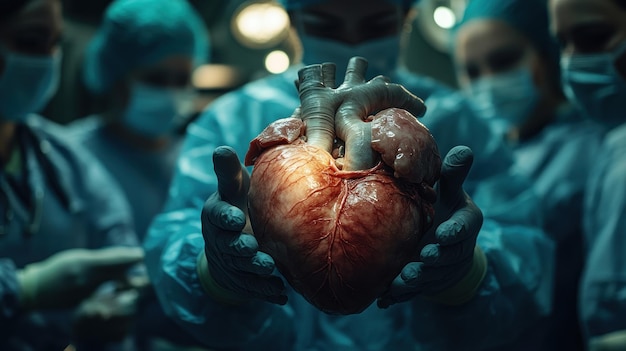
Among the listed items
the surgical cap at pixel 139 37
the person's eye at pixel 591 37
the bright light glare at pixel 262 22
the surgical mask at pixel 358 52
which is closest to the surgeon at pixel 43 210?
the surgical cap at pixel 139 37

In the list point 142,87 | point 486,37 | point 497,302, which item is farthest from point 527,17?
point 142,87

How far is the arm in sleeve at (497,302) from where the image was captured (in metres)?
1.42

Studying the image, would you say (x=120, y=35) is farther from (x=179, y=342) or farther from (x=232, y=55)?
(x=179, y=342)

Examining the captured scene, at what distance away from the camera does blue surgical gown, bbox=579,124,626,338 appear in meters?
1.74

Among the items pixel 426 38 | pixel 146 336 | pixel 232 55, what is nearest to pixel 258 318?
pixel 146 336

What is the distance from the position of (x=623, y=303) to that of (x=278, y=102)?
94cm

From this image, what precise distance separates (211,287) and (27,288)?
75cm

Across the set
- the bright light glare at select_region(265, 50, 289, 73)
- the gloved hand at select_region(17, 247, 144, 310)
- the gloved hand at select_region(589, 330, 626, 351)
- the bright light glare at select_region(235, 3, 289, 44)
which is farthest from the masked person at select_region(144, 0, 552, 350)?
the bright light glare at select_region(235, 3, 289, 44)

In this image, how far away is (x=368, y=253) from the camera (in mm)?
1027

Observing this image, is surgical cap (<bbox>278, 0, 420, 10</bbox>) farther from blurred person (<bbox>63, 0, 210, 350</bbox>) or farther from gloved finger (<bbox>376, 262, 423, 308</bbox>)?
blurred person (<bbox>63, 0, 210, 350</bbox>)

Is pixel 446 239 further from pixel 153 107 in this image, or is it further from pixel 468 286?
pixel 153 107

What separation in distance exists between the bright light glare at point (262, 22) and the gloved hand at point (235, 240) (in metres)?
1.98

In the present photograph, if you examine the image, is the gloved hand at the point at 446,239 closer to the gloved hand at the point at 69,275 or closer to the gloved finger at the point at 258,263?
the gloved finger at the point at 258,263

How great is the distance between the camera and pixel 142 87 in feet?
9.50
